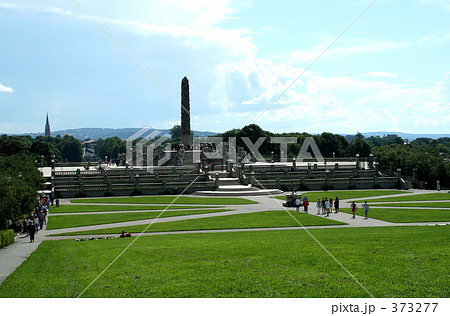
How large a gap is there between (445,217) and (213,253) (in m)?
23.2

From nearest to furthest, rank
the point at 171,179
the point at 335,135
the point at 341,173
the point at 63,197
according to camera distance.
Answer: the point at 63,197, the point at 171,179, the point at 341,173, the point at 335,135

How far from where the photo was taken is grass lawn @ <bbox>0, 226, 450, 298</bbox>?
1293 centimetres

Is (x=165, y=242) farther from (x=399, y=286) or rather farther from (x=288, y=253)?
(x=399, y=286)

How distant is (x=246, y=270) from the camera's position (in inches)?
596

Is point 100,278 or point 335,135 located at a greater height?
point 335,135

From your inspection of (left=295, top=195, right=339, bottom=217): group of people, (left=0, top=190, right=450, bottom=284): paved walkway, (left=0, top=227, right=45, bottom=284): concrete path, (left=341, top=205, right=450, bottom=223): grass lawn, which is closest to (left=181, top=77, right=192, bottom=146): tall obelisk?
(left=0, top=190, right=450, bottom=284): paved walkway

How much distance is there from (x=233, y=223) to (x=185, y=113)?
2650 inches

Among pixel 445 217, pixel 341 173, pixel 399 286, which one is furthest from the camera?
pixel 341 173

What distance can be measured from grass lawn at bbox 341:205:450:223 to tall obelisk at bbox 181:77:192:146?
6180cm

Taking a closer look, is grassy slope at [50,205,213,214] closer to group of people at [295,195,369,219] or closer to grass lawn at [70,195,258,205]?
grass lawn at [70,195,258,205]

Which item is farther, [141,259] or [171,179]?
[171,179]

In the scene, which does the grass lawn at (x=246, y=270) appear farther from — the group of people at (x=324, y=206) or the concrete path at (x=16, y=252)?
A: the group of people at (x=324, y=206)

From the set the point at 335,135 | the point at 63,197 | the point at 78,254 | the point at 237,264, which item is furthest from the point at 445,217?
the point at 335,135

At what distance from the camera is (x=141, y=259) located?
18062mm
